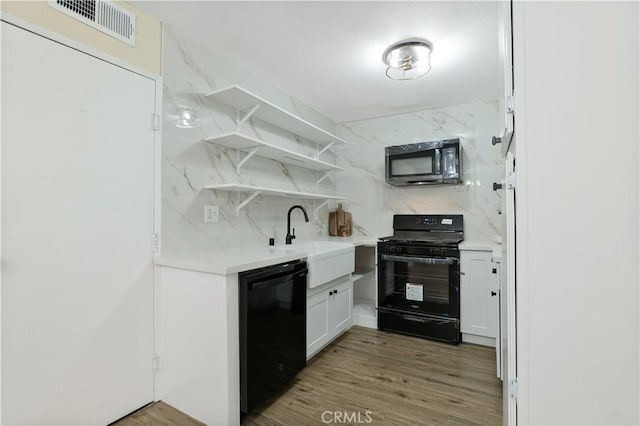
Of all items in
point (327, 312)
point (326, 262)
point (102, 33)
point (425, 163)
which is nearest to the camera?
point (102, 33)

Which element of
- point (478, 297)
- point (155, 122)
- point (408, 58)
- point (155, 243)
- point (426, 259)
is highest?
point (408, 58)

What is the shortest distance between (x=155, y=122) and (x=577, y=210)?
209 cm

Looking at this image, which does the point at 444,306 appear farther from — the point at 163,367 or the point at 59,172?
the point at 59,172

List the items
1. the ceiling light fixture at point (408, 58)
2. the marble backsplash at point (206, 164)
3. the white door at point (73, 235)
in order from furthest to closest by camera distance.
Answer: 1. the ceiling light fixture at point (408, 58)
2. the marble backsplash at point (206, 164)
3. the white door at point (73, 235)

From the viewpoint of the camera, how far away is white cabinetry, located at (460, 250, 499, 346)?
2729 millimetres

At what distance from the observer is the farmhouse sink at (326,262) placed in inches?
89.0

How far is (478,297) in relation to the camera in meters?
2.79

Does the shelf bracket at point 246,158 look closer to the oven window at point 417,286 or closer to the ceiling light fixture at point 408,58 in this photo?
the ceiling light fixture at point 408,58

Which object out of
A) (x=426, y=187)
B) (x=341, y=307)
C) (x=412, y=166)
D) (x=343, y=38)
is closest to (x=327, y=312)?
(x=341, y=307)

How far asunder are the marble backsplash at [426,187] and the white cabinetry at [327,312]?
47.3 inches

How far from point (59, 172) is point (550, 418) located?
6.88 ft

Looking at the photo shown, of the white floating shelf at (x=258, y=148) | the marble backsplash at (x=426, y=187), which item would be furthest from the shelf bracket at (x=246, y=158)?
the marble backsplash at (x=426, y=187)

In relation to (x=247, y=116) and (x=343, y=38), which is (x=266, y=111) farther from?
(x=343, y=38)

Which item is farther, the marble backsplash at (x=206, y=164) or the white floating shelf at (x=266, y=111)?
the white floating shelf at (x=266, y=111)
